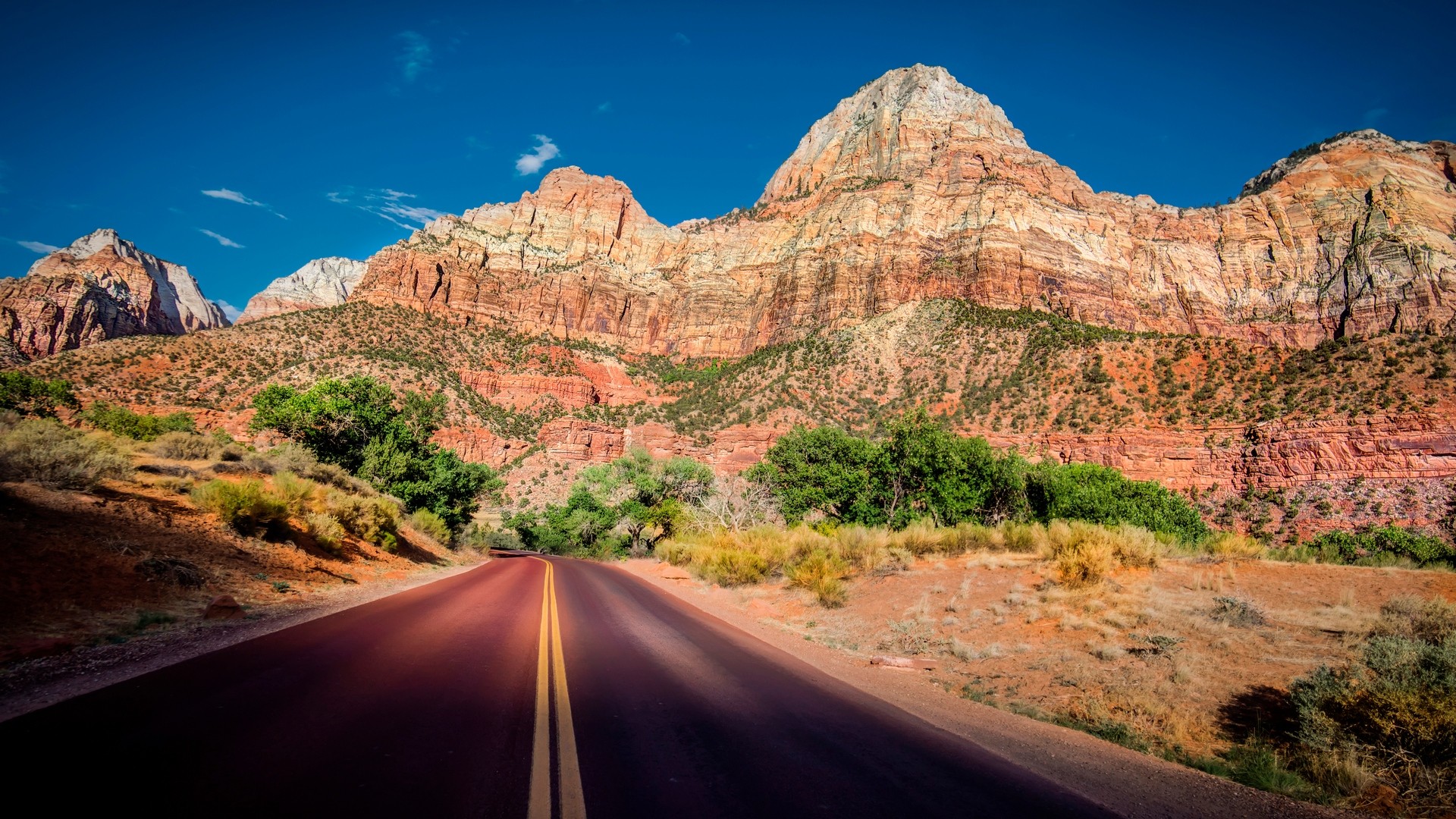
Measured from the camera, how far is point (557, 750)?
4.11 m

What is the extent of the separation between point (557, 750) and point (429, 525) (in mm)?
27545

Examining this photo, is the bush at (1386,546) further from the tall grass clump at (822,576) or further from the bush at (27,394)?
the bush at (27,394)

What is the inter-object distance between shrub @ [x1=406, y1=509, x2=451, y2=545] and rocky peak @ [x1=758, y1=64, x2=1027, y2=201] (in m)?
88.7

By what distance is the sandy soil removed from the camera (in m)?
5.01

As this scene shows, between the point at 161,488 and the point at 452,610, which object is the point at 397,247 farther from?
the point at 452,610

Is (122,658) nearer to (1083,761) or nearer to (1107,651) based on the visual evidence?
(1083,761)

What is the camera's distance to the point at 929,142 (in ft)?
323

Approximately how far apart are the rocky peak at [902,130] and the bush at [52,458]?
99.1m

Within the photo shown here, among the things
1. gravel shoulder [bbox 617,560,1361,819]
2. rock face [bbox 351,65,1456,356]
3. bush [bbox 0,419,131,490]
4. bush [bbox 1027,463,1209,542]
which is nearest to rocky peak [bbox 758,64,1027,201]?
rock face [bbox 351,65,1456,356]

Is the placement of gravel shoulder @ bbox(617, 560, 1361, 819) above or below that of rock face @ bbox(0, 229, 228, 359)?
below

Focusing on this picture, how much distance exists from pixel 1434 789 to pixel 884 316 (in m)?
73.3

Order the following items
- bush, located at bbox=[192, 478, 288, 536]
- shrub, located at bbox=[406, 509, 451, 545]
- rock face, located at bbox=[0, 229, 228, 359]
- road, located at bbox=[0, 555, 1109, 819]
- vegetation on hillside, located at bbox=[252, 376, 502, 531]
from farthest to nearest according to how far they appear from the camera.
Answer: rock face, located at bbox=[0, 229, 228, 359] < shrub, located at bbox=[406, 509, 451, 545] < vegetation on hillside, located at bbox=[252, 376, 502, 531] < bush, located at bbox=[192, 478, 288, 536] < road, located at bbox=[0, 555, 1109, 819]

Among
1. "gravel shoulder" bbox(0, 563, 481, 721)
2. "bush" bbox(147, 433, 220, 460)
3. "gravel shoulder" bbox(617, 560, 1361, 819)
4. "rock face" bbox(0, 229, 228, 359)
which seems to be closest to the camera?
"gravel shoulder" bbox(617, 560, 1361, 819)

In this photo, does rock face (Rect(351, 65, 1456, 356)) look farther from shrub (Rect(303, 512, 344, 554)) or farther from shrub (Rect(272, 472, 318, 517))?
shrub (Rect(303, 512, 344, 554))
